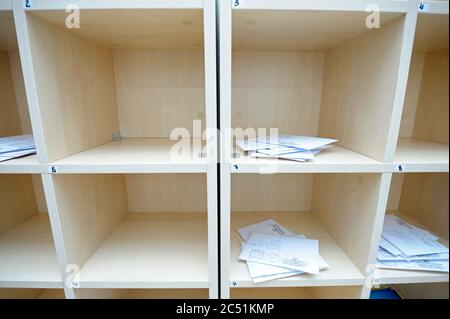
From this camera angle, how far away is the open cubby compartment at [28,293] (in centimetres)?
81

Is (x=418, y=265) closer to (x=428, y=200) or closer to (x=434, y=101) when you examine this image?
(x=428, y=200)

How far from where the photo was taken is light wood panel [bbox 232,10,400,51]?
528mm

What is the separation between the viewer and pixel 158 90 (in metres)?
0.91

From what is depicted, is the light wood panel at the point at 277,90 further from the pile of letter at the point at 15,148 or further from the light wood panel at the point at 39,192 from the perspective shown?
the light wood panel at the point at 39,192

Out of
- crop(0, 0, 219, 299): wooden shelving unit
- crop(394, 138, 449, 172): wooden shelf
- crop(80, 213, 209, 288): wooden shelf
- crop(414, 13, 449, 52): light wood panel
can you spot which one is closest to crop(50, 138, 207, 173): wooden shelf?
crop(0, 0, 219, 299): wooden shelving unit

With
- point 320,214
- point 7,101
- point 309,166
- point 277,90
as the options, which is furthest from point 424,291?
point 7,101

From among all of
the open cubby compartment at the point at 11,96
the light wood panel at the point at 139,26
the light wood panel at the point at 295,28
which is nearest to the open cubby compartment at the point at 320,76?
the light wood panel at the point at 295,28

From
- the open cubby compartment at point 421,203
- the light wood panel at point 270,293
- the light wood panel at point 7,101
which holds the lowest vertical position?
the light wood panel at point 270,293

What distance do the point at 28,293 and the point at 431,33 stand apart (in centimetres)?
171

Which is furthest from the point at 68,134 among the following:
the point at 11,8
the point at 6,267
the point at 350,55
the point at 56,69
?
the point at 350,55

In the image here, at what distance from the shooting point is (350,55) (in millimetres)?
737

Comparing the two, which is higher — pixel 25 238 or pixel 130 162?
pixel 130 162

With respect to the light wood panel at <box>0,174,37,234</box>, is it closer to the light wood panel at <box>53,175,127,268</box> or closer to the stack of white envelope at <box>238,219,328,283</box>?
the light wood panel at <box>53,175,127,268</box>
